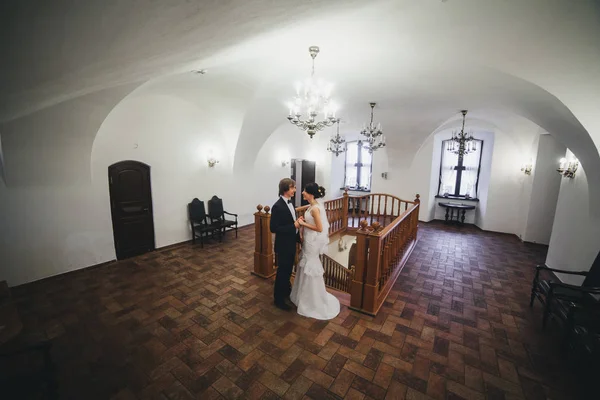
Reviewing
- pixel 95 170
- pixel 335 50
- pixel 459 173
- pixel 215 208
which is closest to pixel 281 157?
pixel 215 208

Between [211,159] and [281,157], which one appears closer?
[211,159]

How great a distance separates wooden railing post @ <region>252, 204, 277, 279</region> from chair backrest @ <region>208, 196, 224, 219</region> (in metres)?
2.66

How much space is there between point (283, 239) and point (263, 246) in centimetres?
118

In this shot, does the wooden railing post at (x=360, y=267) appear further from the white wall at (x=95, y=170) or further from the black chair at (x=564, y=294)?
the white wall at (x=95, y=170)

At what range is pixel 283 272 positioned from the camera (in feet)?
11.1

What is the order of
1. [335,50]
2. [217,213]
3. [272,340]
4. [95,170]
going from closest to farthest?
[272,340]
[335,50]
[95,170]
[217,213]

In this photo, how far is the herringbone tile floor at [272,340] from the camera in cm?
226

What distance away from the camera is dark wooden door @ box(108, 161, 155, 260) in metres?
4.91

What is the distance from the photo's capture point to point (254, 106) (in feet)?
17.4

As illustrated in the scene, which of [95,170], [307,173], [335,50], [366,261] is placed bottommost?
[366,261]

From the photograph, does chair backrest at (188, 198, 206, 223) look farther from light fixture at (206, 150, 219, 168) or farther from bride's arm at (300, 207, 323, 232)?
bride's arm at (300, 207, 323, 232)

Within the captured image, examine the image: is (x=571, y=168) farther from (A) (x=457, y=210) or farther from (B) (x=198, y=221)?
(B) (x=198, y=221)

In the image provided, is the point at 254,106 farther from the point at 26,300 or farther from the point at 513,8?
the point at 26,300

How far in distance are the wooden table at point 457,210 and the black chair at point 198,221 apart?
7863mm
